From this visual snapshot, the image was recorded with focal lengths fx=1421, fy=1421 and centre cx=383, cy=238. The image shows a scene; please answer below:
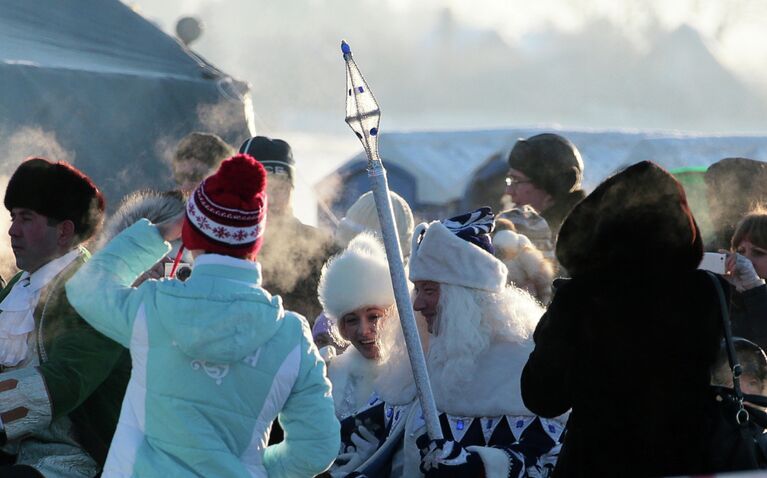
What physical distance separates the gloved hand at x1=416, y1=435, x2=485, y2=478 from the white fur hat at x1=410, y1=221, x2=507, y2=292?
754mm

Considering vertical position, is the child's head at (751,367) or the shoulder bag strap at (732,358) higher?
the shoulder bag strap at (732,358)

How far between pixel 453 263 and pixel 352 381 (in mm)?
878

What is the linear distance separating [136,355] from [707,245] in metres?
3.37

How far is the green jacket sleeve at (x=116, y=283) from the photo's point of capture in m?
4.04

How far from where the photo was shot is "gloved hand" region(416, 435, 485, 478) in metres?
4.85

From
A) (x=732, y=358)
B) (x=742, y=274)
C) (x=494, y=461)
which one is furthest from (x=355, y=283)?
(x=732, y=358)

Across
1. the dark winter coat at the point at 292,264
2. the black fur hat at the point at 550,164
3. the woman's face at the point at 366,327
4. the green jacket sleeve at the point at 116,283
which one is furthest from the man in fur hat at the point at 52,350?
the black fur hat at the point at 550,164

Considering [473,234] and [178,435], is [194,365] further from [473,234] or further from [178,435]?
[473,234]

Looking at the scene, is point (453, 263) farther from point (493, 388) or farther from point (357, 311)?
point (357, 311)

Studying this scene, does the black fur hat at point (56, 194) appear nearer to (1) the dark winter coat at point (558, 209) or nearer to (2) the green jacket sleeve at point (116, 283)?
(2) the green jacket sleeve at point (116, 283)

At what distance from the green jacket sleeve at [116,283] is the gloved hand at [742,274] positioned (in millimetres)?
2576

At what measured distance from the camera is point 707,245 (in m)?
6.58

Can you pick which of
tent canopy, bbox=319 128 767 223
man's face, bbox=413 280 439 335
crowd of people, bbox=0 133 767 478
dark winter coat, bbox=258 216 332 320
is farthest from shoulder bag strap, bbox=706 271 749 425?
tent canopy, bbox=319 128 767 223

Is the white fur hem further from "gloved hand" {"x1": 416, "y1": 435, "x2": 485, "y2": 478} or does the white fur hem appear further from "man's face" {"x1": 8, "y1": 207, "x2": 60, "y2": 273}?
"man's face" {"x1": 8, "y1": 207, "x2": 60, "y2": 273}
